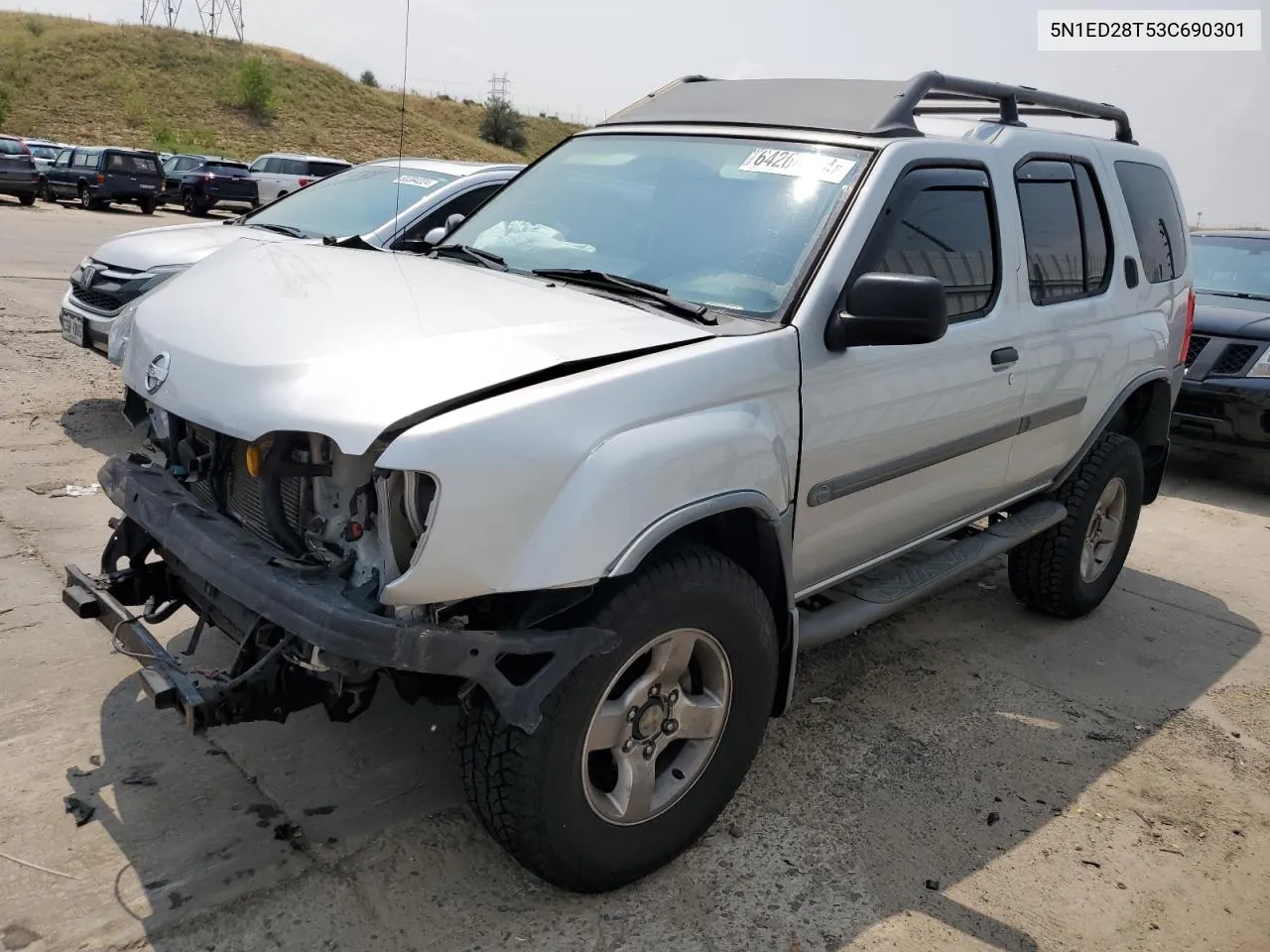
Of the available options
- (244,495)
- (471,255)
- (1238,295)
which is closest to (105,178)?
(1238,295)

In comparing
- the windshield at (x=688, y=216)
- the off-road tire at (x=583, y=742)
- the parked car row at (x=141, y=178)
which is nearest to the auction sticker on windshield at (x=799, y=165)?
the windshield at (x=688, y=216)

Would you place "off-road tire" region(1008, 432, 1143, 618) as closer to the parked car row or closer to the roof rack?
the roof rack

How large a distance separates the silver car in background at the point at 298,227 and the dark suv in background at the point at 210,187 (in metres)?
21.5

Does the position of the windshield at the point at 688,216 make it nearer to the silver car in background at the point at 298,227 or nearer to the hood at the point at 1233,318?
the silver car in background at the point at 298,227

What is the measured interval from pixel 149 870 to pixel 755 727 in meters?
1.62

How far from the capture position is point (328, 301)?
287 centimetres

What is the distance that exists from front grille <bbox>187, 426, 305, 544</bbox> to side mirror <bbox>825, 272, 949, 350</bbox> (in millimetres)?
1516

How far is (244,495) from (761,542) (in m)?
1.40

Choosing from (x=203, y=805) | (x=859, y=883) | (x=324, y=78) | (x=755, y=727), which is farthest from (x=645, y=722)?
(x=324, y=78)

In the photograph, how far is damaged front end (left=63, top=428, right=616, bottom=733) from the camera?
2328 millimetres

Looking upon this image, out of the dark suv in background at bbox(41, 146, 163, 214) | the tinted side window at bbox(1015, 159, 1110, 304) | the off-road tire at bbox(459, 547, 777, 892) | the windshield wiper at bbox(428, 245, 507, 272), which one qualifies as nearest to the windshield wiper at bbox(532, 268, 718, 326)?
the windshield wiper at bbox(428, 245, 507, 272)

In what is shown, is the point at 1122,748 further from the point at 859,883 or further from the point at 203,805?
the point at 203,805

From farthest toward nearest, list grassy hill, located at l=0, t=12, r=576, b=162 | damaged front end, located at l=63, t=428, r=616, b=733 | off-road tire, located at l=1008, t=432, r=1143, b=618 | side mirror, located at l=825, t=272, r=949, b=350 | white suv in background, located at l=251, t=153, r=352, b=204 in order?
grassy hill, located at l=0, t=12, r=576, b=162 < white suv in background, located at l=251, t=153, r=352, b=204 < off-road tire, located at l=1008, t=432, r=1143, b=618 < side mirror, located at l=825, t=272, r=949, b=350 < damaged front end, located at l=63, t=428, r=616, b=733

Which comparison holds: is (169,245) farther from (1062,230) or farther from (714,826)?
(714,826)
